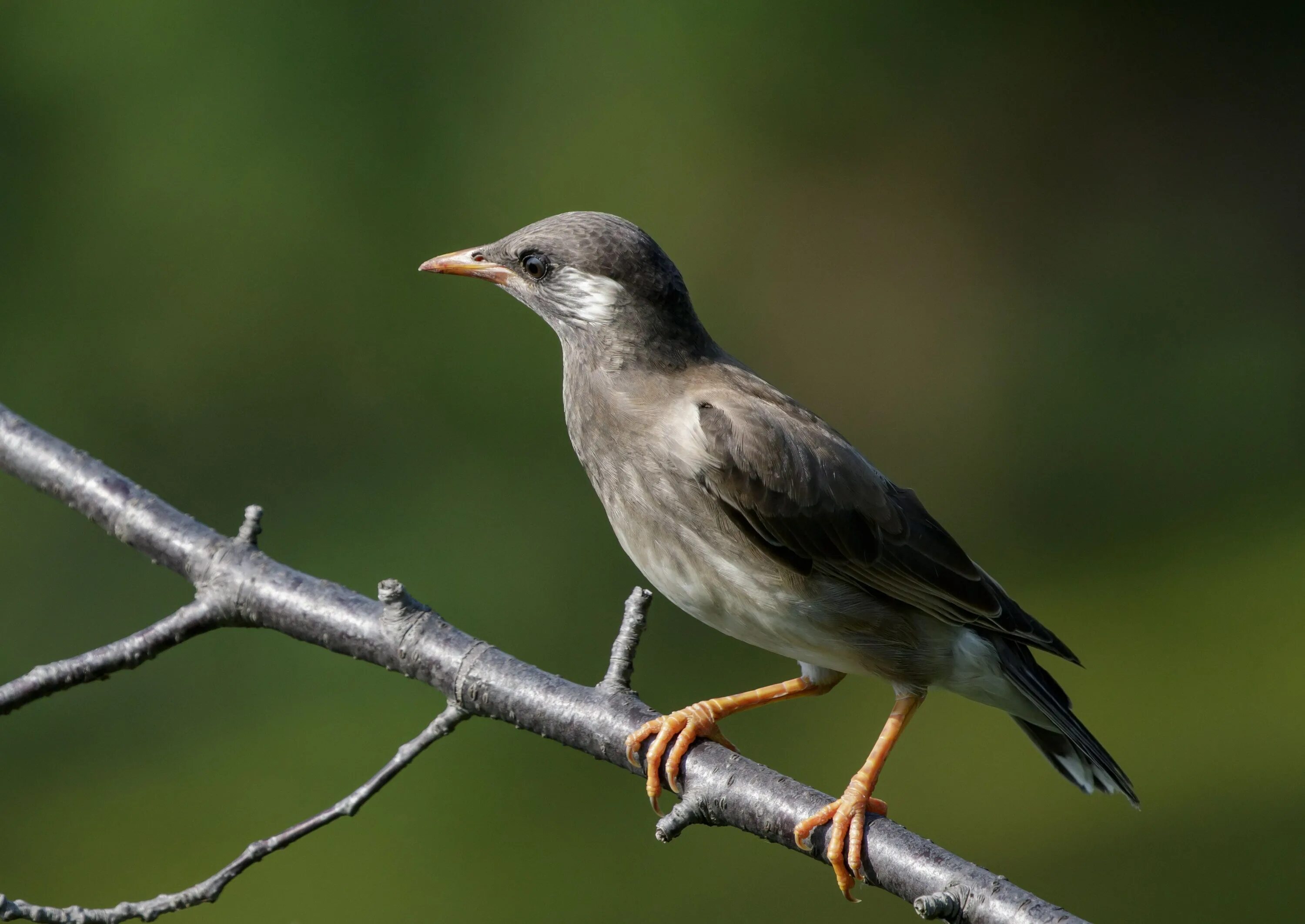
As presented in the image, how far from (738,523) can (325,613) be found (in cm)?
66

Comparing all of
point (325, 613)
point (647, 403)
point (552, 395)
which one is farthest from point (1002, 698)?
point (552, 395)

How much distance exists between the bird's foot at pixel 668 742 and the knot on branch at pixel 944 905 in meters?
0.45

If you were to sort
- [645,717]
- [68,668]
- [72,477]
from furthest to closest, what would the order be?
[72,477] < [645,717] < [68,668]

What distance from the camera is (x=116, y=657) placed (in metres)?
1.78

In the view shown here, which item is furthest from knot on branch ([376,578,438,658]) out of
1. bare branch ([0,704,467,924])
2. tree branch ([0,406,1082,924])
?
bare branch ([0,704,467,924])

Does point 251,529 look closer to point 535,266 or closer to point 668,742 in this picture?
point 535,266

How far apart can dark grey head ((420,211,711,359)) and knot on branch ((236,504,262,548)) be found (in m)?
0.48

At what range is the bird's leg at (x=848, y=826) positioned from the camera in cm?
171

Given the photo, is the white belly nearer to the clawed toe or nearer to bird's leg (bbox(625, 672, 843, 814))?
bird's leg (bbox(625, 672, 843, 814))

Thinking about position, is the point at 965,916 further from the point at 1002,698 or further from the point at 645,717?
the point at 1002,698

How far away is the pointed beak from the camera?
2.12 m

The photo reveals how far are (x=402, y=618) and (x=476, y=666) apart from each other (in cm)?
14

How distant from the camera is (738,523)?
6.26 ft

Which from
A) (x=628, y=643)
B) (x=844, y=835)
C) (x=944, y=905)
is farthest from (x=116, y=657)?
(x=944, y=905)
